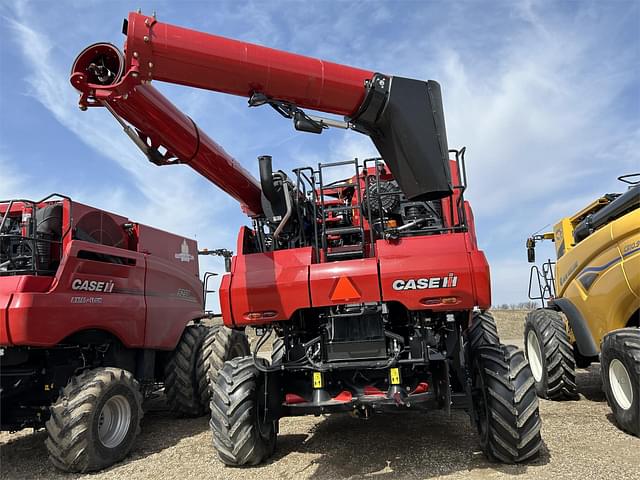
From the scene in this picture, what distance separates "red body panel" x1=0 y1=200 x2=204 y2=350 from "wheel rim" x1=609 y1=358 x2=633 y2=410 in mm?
5633

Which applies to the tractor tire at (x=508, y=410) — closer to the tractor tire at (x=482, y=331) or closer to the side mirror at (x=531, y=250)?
the tractor tire at (x=482, y=331)

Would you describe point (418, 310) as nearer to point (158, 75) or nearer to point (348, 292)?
point (348, 292)

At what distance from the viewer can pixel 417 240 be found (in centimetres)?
462

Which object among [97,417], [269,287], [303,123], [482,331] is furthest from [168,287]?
[482,331]

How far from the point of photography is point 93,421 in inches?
203

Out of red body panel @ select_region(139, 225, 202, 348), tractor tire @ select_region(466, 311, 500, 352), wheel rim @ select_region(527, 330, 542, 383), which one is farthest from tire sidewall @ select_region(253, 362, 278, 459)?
wheel rim @ select_region(527, 330, 542, 383)

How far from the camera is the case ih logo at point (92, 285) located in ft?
18.7

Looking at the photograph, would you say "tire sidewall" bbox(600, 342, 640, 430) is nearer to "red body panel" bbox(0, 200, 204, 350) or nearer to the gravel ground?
the gravel ground

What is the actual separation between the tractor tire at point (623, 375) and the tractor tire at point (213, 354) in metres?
4.82

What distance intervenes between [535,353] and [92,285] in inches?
261

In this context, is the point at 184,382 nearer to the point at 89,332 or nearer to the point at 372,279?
the point at 89,332

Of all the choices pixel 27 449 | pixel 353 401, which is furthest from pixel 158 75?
pixel 27 449

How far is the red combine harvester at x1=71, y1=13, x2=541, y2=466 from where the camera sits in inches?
162

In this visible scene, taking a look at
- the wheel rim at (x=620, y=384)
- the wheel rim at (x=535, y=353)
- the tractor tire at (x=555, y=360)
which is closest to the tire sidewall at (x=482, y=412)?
the wheel rim at (x=620, y=384)
